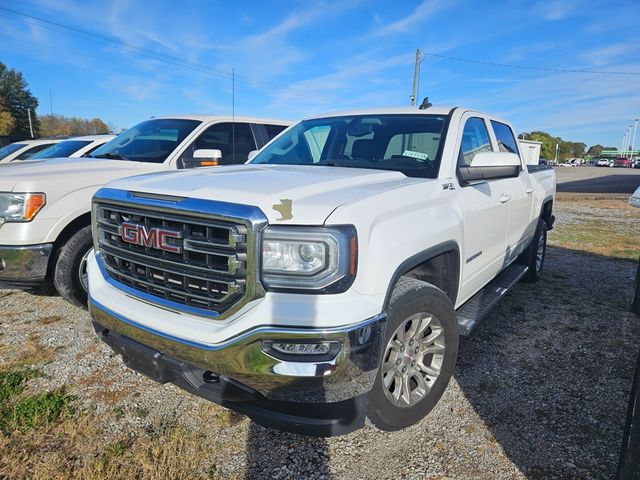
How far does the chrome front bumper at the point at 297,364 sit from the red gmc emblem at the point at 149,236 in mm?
482

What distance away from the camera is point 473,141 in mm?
3705

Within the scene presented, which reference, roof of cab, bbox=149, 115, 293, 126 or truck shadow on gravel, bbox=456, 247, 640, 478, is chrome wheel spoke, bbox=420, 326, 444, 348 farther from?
roof of cab, bbox=149, 115, 293, 126

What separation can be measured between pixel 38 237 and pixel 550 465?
4.14 metres

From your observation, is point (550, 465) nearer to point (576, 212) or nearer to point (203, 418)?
point (203, 418)

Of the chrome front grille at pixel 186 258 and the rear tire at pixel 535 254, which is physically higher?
the chrome front grille at pixel 186 258

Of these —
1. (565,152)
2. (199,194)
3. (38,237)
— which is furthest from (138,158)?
(565,152)

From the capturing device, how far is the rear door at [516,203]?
4.17 metres

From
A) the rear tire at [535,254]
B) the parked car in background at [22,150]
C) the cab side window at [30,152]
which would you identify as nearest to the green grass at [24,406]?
the rear tire at [535,254]

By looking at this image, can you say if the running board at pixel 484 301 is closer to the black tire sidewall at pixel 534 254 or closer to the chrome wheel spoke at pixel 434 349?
the chrome wheel spoke at pixel 434 349

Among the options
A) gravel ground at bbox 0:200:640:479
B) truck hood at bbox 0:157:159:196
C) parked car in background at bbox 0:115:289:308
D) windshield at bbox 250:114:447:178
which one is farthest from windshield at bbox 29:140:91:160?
windshield at bbox 250:114:447:178

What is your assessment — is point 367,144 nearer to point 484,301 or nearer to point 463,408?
point 484,301

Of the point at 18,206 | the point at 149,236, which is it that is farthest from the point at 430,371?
the point at 18,206

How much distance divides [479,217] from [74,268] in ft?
11.7

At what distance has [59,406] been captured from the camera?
2.83 metres
